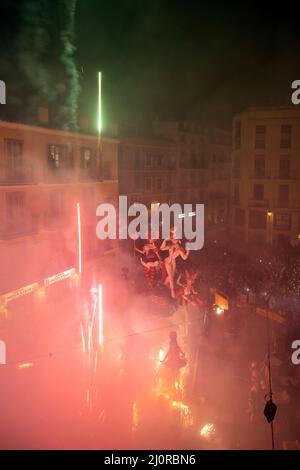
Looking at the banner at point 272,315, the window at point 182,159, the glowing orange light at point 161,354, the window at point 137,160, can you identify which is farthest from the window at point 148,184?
the glowing orange light at point 161,354

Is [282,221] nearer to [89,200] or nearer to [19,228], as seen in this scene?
[89,200]

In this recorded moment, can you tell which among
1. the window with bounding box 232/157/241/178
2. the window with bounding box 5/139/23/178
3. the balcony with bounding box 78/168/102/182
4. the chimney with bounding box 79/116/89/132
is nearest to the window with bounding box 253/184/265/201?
the window with bounding box 232/157/241/178

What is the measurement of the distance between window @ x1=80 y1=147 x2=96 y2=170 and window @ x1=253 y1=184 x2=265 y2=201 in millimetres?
13571

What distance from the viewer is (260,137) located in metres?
28.6

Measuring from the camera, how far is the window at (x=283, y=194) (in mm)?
28328

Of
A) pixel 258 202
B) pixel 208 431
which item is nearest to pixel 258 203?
pixel 258 202

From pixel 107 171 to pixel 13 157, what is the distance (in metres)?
6.49

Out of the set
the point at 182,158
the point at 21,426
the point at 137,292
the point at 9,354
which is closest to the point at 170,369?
the point at 21,426

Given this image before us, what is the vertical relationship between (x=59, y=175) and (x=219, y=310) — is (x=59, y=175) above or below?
above

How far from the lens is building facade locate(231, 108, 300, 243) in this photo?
27906mm

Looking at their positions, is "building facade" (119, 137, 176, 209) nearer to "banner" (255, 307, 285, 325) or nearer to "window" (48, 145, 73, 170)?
"window" (48, 145, 73, 170)

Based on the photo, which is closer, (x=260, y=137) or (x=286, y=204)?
(x=286, y=204)
